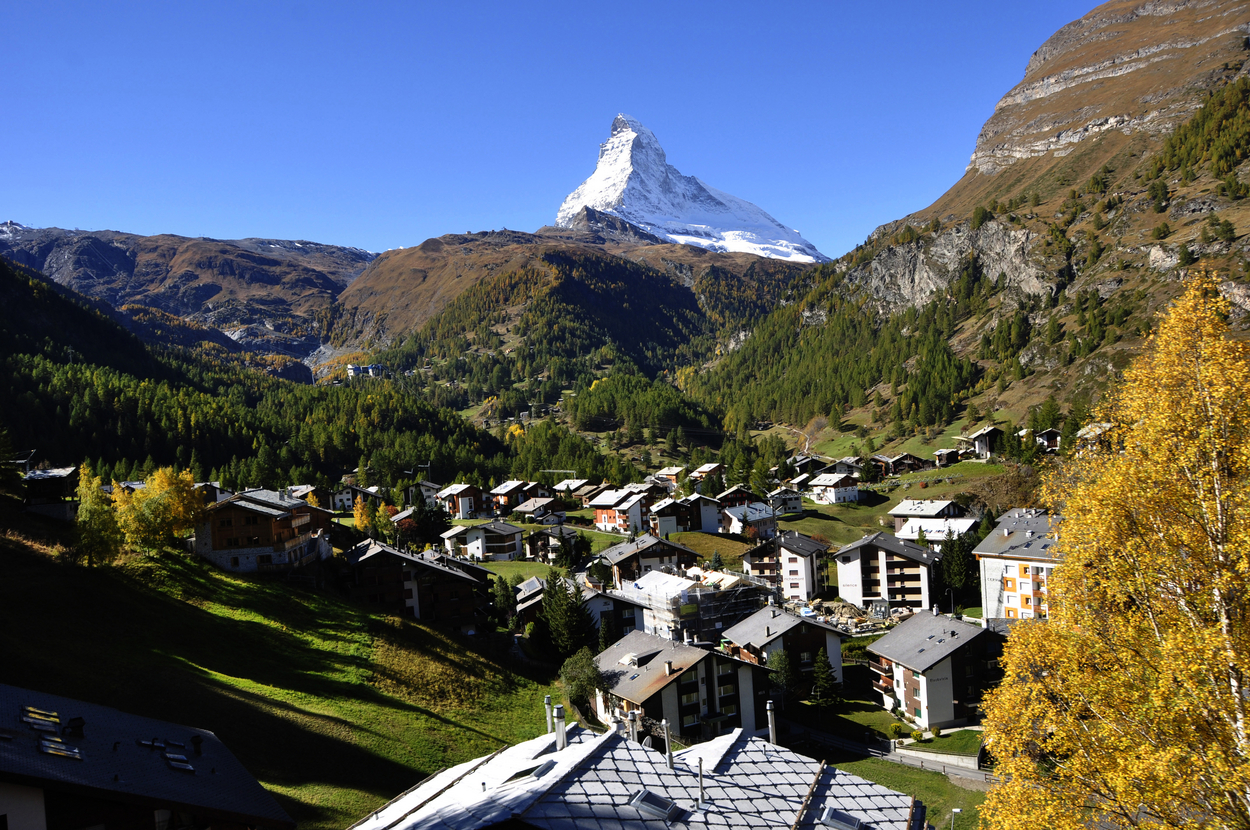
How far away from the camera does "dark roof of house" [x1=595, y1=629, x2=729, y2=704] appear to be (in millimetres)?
46469

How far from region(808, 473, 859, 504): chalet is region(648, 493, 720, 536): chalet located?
2277 cm

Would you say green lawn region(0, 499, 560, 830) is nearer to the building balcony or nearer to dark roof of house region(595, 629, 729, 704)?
the building balcony

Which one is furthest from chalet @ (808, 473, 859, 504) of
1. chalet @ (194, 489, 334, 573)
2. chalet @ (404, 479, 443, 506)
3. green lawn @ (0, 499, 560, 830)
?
chalet @ (194, 489, 334, 573)

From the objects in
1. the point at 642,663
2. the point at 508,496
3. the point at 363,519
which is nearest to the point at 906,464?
the point at 508,496

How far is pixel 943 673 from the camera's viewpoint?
4909 centimetres

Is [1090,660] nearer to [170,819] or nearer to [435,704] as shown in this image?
[170,819]

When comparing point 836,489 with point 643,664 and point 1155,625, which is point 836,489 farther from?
point 1155,625

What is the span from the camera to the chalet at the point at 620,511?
368 ft

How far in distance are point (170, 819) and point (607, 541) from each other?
9203 cm

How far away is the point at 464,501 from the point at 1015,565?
87.9m

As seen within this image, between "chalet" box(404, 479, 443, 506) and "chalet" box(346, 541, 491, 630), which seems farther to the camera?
"chalet" box(404, 479, 443, 506)

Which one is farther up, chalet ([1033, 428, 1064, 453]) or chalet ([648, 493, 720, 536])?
chalet ([1033, 428, 1064, 453])

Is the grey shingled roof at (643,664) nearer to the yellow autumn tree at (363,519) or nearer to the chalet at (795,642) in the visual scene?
the chalet at (795,642)

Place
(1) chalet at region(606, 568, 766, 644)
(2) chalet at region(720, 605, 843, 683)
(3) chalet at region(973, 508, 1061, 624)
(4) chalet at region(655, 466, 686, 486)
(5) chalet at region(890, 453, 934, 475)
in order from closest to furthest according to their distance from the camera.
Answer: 1. (2) chalet at region(720, 605, 843, 683)
2. (3) chalet at region(973, 508, 1061, 624)
3. (1) chalet at region(606, 568, 766, 644)
4. (5) chalet at region(890, 453, 934, 475)
5. (4) chalet at region(655, 466, 686, 486)
